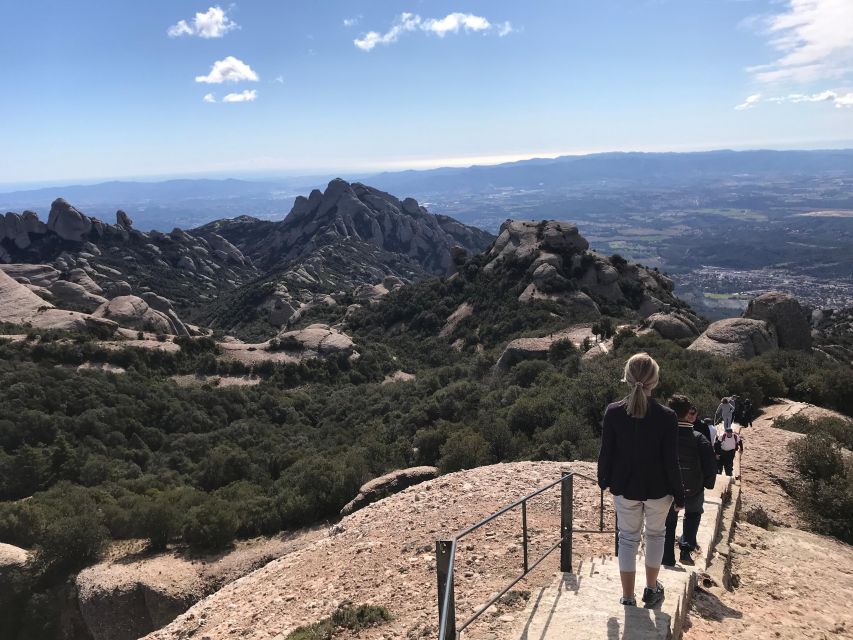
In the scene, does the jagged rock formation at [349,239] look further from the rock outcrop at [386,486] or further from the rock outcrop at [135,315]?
the rock outcrop at [386,486]

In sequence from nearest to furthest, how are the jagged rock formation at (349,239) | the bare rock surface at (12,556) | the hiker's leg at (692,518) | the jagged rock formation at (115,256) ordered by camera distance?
the hiker's leg at (692,518) → the bare rock surface at (12,556) → the jagged rock formation at (115,256) → the jagged rock formation at (349,239)

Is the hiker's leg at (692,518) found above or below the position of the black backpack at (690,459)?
below

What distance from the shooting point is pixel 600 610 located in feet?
17.9

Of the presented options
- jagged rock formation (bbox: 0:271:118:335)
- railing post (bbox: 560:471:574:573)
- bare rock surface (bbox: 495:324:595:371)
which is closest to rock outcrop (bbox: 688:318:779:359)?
bare rock surface (bbox: 495:324:595:371)

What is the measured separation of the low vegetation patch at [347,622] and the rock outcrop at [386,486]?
25.8 feet

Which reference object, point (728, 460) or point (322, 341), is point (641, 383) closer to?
point (728, 460)

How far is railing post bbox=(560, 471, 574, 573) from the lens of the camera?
6.55 m

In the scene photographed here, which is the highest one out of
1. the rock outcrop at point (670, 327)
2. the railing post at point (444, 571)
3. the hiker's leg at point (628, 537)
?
the railing post at point (444, 571)

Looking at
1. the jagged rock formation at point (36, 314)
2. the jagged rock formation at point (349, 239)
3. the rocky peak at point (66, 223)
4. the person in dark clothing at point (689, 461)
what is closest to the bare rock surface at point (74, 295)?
the jagged rock formation at point (36, 314)

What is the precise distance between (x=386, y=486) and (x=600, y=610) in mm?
11060

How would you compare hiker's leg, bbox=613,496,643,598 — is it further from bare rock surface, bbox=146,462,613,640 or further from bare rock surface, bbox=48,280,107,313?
bare rock surface, bbox=48,280,107,313

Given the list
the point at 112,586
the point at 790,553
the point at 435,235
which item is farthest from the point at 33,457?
the point at 435,235

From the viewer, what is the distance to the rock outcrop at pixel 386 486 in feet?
50.9

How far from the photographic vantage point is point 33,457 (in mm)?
24938
